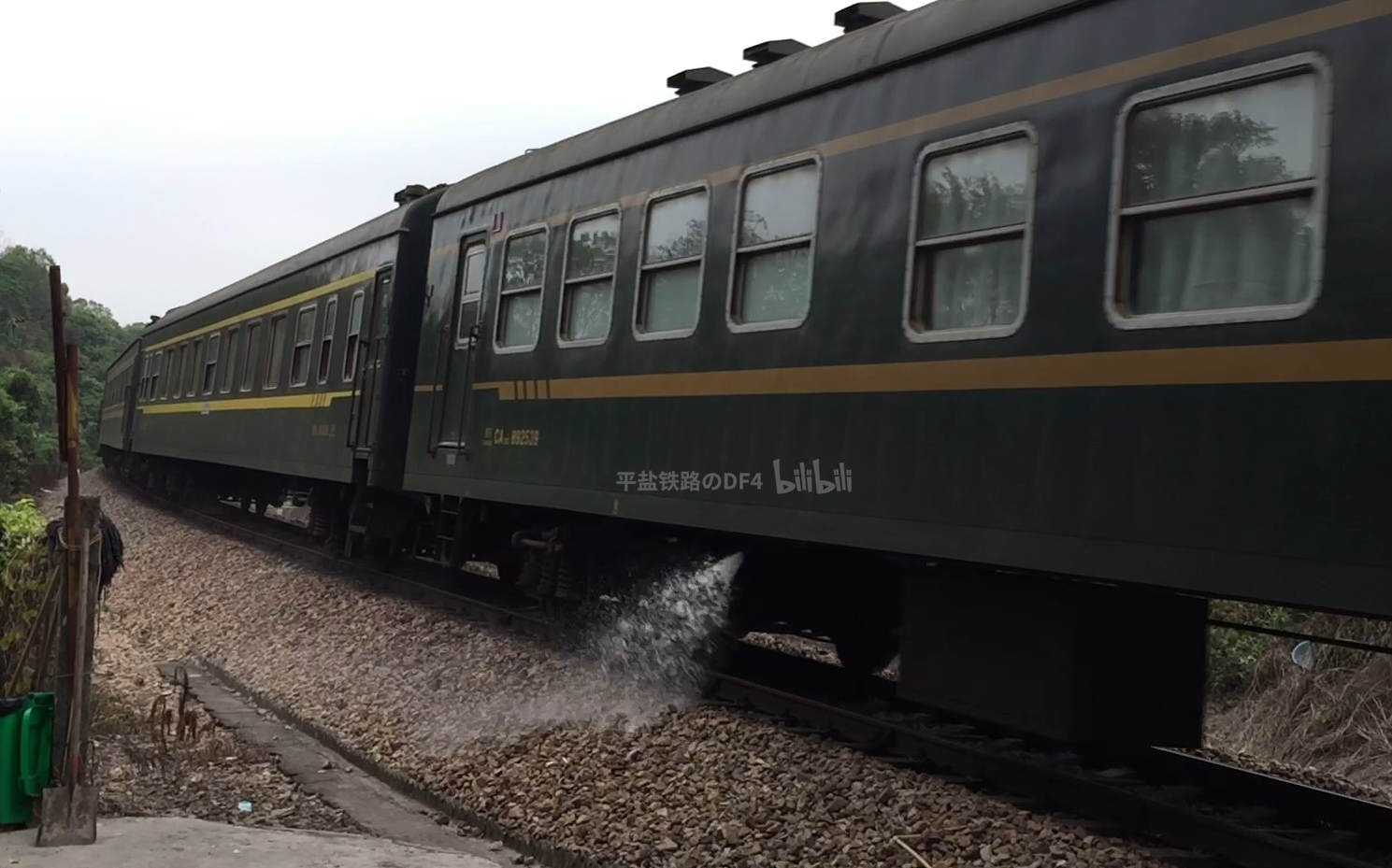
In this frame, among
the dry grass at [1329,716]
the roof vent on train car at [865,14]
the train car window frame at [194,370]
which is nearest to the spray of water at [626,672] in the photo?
the roof vent on train car at [865,14]

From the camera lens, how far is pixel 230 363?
18.0 meters

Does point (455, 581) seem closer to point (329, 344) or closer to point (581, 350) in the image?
point (329, 344)

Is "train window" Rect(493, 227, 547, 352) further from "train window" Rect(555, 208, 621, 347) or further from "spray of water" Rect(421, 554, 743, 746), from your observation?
"spray of water" Rect(421, 554, 743, 746)

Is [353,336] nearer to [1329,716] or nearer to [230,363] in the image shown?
[230,363]

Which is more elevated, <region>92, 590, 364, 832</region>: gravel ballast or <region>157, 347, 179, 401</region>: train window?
<region>157, 347, 179, 401</region>: train window

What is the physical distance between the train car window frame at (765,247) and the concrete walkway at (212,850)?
286 centimetres

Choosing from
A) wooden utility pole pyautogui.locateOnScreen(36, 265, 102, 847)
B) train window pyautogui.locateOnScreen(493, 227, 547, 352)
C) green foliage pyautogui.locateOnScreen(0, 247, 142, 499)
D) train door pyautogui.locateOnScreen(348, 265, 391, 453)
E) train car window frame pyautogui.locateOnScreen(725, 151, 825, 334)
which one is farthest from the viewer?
green foliage pyautogui.locateOnScreen(0, 247, 142, 499)

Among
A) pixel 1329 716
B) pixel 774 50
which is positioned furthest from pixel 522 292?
pixel 1329 716

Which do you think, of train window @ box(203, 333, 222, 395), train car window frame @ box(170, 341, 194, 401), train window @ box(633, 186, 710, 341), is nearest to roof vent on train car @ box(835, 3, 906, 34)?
train window @ box(633, 186, 710, 341)

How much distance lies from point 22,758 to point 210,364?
15390 millimetres

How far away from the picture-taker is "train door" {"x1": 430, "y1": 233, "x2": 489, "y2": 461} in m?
9.76

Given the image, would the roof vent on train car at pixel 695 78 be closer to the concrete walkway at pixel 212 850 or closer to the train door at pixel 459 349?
the train door at pixel 459 349

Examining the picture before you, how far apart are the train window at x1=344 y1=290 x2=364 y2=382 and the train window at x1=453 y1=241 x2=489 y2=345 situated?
2561 mm

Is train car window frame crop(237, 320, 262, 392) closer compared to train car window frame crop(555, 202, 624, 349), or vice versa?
train car window frame crop(555, 202, 624, 349)
